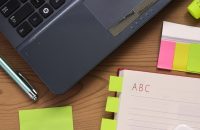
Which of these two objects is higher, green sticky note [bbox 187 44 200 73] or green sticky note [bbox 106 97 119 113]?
green sticky note [bbox 106 97 119 113]

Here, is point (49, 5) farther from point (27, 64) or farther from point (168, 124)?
point (168, 124)

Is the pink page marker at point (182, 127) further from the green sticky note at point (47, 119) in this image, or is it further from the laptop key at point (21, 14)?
the laptop key at point (21, 14)

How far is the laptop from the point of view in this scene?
550 millimetres

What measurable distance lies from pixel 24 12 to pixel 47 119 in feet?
0.61

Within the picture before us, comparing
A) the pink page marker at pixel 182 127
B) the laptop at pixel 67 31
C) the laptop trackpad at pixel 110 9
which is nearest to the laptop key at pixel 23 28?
the laptop at pixel 67 31

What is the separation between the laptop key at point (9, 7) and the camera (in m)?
0.55

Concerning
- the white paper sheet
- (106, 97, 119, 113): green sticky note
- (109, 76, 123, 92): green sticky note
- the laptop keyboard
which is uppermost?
the laptop keyboard

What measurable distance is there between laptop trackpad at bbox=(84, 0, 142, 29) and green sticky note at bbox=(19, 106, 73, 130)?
0.16 m

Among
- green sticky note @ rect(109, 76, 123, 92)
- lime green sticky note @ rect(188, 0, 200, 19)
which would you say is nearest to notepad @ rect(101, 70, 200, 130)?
green sticky note @ rect(109, 76, 123, 92)

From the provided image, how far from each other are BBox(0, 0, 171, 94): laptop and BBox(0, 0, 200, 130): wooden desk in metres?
0.04

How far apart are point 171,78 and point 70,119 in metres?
0.19

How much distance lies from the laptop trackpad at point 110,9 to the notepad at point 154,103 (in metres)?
0.09

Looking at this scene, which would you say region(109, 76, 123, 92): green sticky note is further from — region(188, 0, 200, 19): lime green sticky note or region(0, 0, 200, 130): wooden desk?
region(188, 0, 200, 19): lime green sticky note

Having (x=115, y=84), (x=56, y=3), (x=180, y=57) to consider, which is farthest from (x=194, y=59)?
(x=56, y=3)
